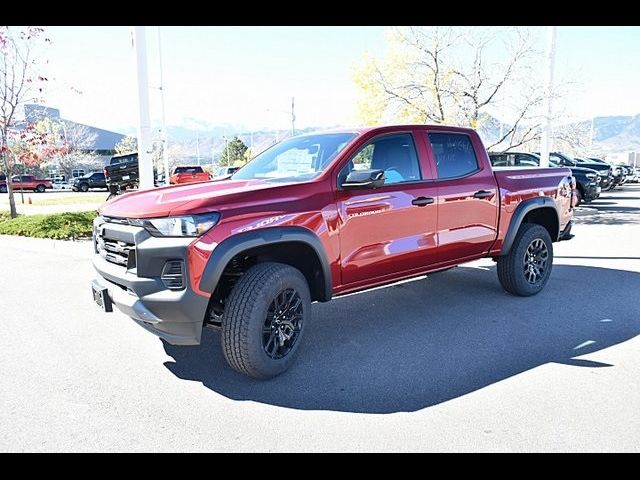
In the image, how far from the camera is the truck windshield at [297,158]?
432 centimetres

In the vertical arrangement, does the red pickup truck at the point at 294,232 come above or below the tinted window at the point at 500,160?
below

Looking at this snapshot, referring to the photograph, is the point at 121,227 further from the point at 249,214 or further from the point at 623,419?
the point at 623,419

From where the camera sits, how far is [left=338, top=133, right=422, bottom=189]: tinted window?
459 centimetres

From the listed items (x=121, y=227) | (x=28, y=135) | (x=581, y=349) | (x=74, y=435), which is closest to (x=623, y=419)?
(x=581, y=349)

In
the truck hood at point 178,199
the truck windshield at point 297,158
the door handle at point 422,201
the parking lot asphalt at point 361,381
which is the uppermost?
the truck windshield at point 297,158

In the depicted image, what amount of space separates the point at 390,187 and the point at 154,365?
98.8 inches

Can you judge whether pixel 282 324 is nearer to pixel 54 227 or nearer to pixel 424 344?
pixel 424 344

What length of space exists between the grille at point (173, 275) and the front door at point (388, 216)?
4.42ft

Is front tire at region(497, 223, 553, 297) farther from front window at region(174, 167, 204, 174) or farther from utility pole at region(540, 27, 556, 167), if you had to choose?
front window at region(174, 167, 204, 174)

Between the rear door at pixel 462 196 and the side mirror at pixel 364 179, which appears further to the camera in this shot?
the rear door at pixel 462 196

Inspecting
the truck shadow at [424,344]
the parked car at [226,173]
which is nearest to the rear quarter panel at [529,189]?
the truck shadow at [424,344]

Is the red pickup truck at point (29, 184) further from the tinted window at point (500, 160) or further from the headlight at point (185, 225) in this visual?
the headlight at point (185, 225)

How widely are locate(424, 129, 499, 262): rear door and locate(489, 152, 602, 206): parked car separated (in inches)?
410
